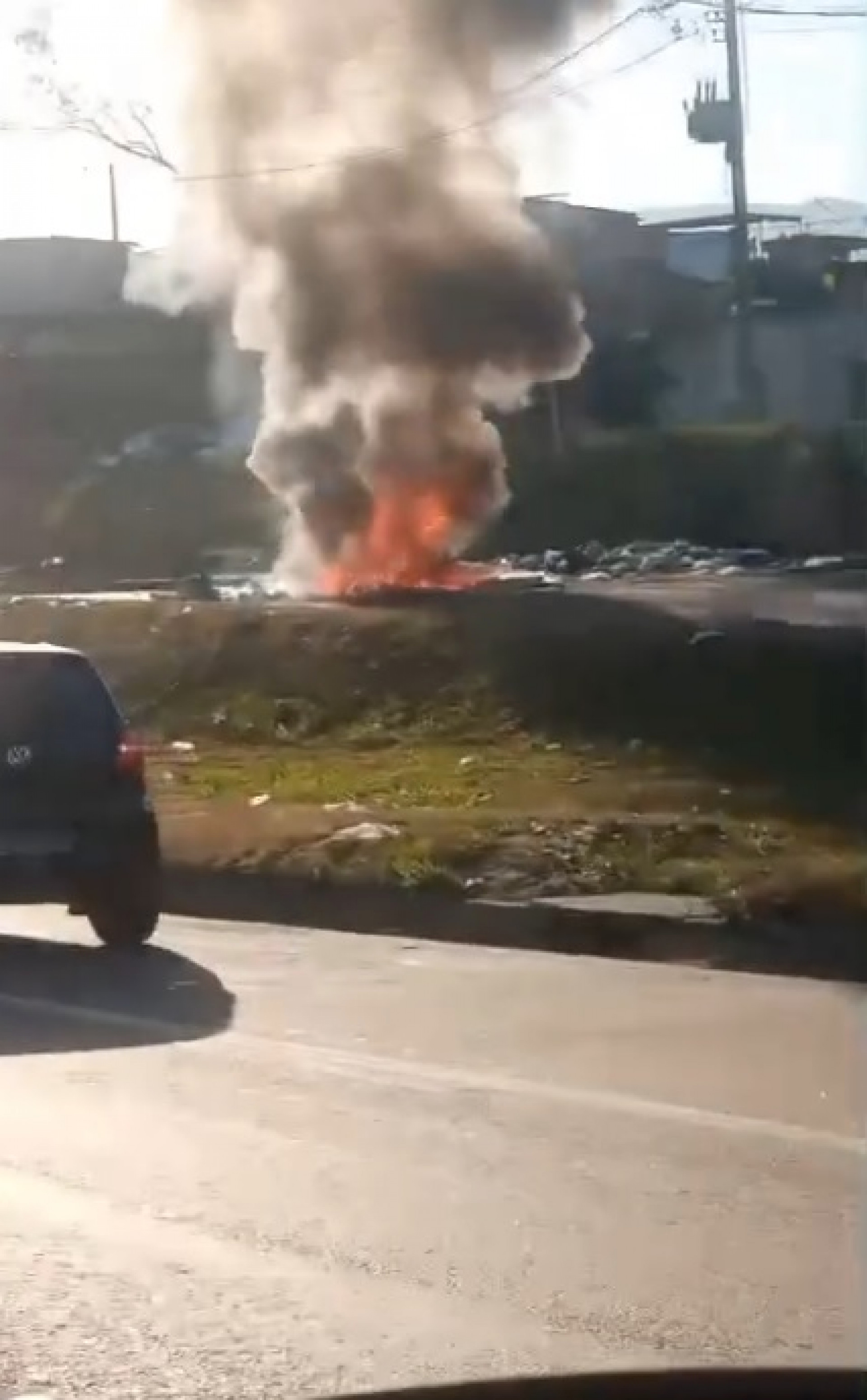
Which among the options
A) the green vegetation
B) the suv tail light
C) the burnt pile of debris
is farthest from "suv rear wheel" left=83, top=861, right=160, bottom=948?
the burnt pile of debris

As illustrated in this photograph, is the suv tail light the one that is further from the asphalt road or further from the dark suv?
the asphalt road

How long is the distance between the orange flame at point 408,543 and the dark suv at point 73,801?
19.9 metres

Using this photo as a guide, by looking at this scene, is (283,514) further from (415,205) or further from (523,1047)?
(523,1047)

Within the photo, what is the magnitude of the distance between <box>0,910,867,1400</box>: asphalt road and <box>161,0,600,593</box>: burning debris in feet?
73.6

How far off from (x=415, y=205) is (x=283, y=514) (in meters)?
7.45

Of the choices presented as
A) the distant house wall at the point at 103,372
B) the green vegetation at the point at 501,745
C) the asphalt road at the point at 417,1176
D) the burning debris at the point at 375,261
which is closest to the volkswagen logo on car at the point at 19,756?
the asphalt road at the point at 417,1176

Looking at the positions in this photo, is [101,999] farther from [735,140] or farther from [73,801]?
[735,140]

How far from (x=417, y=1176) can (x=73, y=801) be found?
21.0 ft

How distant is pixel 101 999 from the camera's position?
12.8 meters

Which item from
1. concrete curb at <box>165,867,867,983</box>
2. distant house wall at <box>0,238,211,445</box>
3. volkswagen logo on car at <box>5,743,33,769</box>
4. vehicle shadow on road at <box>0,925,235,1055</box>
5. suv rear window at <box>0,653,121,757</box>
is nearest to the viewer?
vehicle shadow on road at <box>0,925,235,1055</box>

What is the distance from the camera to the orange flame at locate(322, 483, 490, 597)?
116 ft

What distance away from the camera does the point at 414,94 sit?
34.9 m

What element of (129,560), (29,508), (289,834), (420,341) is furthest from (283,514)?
(289,834)

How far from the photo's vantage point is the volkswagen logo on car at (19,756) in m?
14.6
